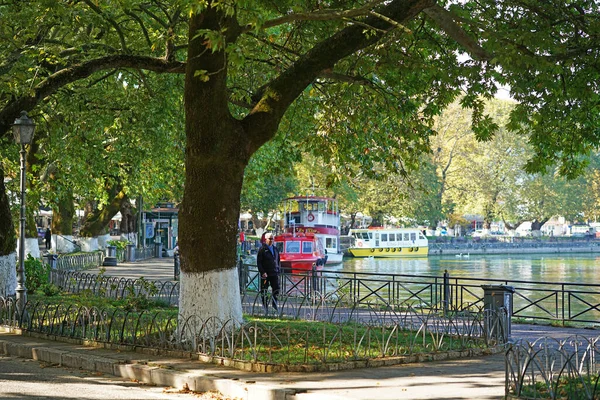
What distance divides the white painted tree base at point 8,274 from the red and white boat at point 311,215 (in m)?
36.7

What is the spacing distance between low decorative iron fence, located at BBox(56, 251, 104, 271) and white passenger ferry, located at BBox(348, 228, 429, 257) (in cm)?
3879

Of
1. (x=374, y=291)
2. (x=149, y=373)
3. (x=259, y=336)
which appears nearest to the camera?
(x=149, y=373)

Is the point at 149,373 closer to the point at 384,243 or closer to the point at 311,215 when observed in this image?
the point at 311,215

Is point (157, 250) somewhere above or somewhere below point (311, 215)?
below

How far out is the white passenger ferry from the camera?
79250 millimetres

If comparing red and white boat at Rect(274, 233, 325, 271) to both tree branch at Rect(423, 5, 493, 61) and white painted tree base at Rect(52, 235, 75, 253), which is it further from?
tree branch at Rect(423, 5, 493, 61)

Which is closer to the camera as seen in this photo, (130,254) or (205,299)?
(205,299)

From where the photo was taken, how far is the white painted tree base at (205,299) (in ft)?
44.1

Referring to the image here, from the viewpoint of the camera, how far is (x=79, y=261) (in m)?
38.3

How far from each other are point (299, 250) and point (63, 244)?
42.5ft

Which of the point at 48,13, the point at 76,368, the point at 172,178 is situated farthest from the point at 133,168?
the point at 76,368

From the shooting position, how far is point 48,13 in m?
18.1

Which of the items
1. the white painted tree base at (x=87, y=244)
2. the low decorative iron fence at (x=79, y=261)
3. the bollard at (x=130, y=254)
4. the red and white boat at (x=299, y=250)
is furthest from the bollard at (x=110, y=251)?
the red and white boat at (x=299, y=250)

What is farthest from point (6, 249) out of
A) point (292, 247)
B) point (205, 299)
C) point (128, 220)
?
point (128, 220)
